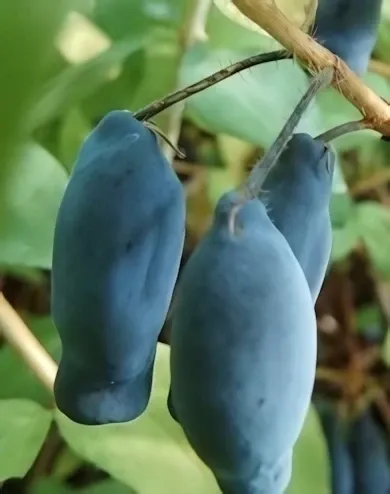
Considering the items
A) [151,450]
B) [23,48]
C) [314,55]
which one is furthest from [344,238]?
[23,48]

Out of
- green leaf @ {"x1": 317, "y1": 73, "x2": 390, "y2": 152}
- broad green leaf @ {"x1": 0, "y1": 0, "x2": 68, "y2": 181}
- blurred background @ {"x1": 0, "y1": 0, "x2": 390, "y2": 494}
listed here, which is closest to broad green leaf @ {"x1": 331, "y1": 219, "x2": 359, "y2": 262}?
blurred background @ {"x1": 0, "y1": 0, "x2": 390, "y2": 494}

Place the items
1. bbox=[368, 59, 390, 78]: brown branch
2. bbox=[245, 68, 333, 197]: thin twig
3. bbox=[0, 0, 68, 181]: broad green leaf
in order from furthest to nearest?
bbox=[368, 59, 390, 78]: brown branch → bbox=[245, 68, 333, 197]: thin twig → bbox=[0, 0, 68, 181]: broad green leaf

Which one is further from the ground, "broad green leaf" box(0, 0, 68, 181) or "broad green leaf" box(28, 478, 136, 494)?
"broad green leaf" box(0, 0, 68, 181)

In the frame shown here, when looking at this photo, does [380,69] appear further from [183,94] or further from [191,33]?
[183,94]

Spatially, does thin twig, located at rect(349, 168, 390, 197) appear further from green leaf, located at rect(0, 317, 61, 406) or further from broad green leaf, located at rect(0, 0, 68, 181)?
broad green leaf, located at rect(0, 0, 68, 181)

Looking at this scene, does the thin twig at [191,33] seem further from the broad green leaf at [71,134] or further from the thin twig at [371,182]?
the thin twig at [371,182]


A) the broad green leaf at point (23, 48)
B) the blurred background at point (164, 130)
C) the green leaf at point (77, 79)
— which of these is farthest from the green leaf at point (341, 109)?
the broad green leaf at point (23, 48)
